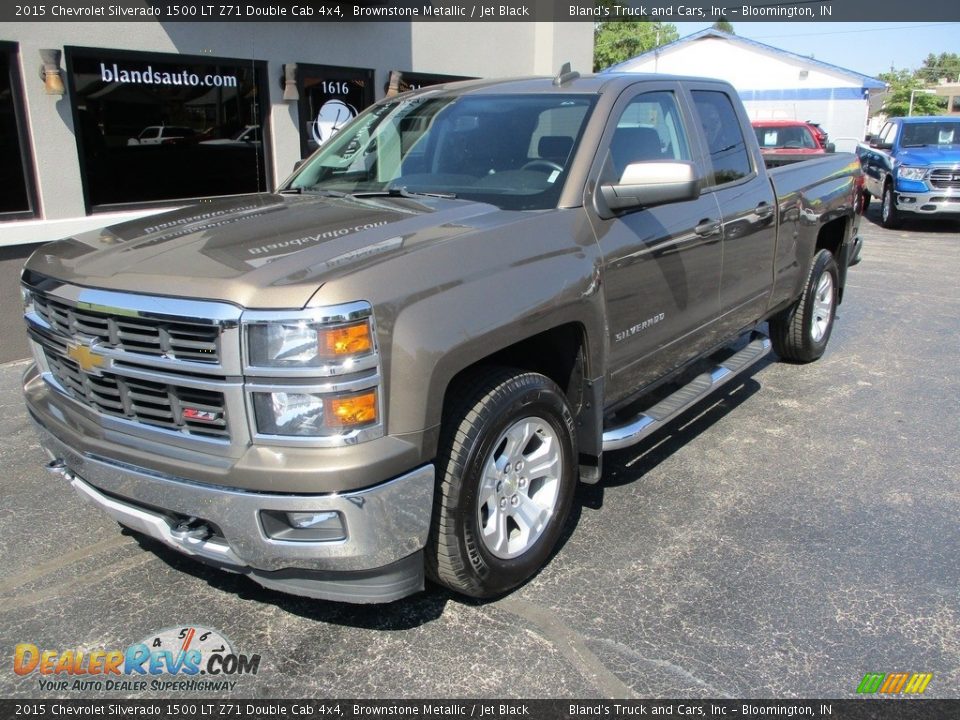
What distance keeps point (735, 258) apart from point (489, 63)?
24.2 ft

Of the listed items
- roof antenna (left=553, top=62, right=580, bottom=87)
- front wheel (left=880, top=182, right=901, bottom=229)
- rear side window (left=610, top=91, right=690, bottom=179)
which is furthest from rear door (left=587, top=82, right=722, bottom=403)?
front wheel (left=880, top=182, right=901, bottom=229)

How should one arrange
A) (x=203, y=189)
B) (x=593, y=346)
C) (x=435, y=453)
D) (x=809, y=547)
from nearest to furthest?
(x=435, y=453) → (x=593, y=346) → (x=809, y=547) → (x=203, y=189)

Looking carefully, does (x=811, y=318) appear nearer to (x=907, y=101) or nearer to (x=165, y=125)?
(x=165, y=125)

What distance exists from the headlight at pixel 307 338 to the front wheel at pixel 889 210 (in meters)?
15.0

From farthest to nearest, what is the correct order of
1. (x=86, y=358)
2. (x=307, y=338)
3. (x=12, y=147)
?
(x=12, y=147) < (x=86, y=358) < (x=307, y=338)

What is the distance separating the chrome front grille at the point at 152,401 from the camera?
8.40 feet

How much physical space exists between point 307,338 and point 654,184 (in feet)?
5.51

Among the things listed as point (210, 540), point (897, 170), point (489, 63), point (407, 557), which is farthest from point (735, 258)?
point (897, 170)

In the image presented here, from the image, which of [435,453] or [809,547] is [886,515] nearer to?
[809,547]

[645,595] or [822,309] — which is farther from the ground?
[822,309]

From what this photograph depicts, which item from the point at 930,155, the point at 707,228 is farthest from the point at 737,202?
the point at 930,155

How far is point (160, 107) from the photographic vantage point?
24.4ft

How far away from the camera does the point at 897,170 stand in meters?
14.6

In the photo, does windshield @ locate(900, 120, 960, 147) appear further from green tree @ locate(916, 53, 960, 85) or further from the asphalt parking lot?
green tree @ locate(916, 53, 960, 85)
